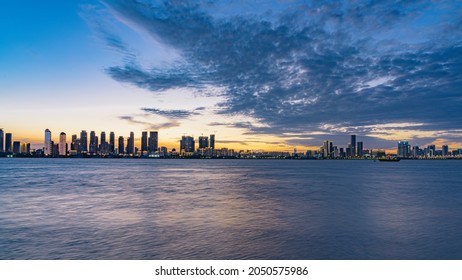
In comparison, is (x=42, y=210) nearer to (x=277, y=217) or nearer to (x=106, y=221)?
(x=106, y=221)

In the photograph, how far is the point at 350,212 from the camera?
26484 millimetres

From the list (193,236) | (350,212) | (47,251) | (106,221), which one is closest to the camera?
(47,251)

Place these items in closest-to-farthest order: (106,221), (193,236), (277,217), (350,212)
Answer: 1. (193,236)
2. (106,221)
3. (277,217)
4. (350,212)

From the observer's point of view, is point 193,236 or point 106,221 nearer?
point 193,236

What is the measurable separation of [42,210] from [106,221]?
8336mm
